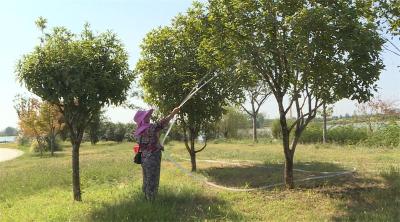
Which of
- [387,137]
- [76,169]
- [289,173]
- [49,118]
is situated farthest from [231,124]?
[76,169]

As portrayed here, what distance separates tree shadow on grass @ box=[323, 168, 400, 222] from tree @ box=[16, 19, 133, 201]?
212 inches

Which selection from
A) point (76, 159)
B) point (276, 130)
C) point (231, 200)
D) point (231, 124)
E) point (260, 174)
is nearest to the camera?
point (231, 200)

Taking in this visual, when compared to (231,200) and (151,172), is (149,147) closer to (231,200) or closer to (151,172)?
(151,172)

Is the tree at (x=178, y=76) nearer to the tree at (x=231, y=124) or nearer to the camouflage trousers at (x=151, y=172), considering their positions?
the camouflage trousers at (x=151, y=172)

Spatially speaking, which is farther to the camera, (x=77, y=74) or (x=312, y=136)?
(x=312, y=136)

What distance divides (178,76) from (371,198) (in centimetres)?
756

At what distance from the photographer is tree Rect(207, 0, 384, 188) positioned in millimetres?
9289

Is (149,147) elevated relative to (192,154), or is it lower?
elevated

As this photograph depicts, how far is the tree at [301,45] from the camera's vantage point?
30.5ft

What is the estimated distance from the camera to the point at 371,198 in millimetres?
9680

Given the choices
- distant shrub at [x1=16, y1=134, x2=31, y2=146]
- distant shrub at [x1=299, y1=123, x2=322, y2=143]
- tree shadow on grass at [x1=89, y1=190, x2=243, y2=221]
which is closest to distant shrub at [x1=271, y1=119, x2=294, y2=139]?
distant shrub at [x1=299, y1=123, x2=322, y2=143]

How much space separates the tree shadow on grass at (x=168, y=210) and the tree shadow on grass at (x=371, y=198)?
2.11m

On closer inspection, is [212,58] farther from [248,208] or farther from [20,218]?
[20,218]

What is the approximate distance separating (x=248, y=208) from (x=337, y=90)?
2.98 meters
